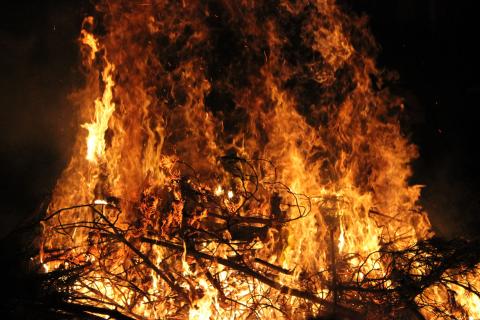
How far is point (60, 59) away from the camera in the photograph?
18.6ft

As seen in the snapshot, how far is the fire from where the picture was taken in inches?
151

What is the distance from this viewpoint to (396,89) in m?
6.89

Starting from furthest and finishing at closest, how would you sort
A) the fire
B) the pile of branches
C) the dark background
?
the dark background < the fire < the pile of branches

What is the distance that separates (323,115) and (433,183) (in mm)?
2505

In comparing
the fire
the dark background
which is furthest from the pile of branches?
the dark background

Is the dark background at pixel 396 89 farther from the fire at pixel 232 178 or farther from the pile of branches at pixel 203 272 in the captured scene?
the pile of branches at pixel 203 272

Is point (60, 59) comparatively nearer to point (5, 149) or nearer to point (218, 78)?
point (5, 149)

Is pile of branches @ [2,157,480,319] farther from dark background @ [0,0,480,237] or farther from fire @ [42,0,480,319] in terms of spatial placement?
dark background @ [0,0,480,237]

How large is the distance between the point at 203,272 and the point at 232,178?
2.11m

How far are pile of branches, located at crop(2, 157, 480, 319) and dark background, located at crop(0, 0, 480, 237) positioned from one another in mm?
1411

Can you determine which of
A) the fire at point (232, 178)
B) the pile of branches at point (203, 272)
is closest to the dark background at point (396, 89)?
the fire at point (232, 178)

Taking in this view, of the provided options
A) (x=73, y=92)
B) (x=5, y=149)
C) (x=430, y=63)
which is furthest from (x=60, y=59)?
(x=430, y=63)

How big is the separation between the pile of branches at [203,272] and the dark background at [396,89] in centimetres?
141

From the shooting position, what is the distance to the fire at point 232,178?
3.84m
